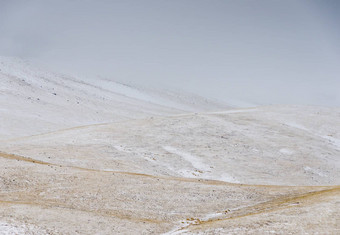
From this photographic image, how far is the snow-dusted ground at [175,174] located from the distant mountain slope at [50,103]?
0.99 metres

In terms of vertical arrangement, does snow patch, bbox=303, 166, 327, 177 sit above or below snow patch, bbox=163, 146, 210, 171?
above

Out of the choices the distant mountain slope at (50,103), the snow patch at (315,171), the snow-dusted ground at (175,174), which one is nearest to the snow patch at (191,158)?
the snow-dusted ground at (175,174)

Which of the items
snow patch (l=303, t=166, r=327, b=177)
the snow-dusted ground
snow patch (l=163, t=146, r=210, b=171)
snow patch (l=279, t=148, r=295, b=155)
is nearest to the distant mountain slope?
the snow-dusted ground

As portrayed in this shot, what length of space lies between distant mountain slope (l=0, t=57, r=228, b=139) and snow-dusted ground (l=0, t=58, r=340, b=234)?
0.99 m

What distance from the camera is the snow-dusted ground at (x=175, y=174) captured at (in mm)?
22422

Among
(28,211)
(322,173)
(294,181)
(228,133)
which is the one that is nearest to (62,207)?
(28,211)

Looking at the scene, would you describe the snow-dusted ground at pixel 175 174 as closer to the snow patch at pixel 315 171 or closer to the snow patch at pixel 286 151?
the snow patch at pixel 315 171

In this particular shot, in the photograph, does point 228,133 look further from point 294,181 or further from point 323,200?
point 323,200

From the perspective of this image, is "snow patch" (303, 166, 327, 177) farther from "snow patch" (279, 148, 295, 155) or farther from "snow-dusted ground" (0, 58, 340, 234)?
"snow patch" (279, 148, 295, 155)

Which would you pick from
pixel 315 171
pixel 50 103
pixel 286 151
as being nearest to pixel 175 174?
pixel 315 171

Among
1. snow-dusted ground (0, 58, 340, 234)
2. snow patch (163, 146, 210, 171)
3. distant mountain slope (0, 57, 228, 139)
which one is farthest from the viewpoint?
distant mountain slope (0, 57, 228, 139)

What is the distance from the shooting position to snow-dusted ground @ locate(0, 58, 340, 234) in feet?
73.6

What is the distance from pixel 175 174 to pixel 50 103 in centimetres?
8260

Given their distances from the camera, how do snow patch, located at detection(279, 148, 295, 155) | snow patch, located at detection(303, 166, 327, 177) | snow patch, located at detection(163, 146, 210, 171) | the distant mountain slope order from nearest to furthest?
1. snow patch, located at detection(163, 146, 210, 171)
2. snow patch, located at detection(303, 166, 327, 177)
3. snow patch, located at detection(279, 148, 295, 155)
4. the distant mountain slope
